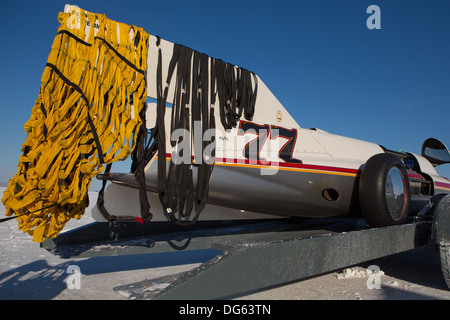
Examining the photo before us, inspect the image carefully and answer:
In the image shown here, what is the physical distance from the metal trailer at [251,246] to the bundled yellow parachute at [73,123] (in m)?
0.75

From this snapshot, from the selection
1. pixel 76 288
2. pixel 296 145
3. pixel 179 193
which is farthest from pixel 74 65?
pixel 296 145

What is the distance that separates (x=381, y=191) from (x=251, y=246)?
1713 mm

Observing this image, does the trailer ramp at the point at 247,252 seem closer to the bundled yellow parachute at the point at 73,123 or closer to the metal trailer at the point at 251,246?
the metal trailer at the point at 251,246

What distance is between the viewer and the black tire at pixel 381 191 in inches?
122

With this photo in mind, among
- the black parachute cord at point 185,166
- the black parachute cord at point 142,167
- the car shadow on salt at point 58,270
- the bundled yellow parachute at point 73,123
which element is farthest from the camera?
the car shadow on salt at point 58,270

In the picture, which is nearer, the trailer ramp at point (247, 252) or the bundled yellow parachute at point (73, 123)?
the trailer ramp at point (247, 252)

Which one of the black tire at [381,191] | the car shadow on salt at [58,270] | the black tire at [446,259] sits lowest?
the car shadow on salt at [58,270]

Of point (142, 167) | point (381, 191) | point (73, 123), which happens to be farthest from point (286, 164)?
point (73, 123)

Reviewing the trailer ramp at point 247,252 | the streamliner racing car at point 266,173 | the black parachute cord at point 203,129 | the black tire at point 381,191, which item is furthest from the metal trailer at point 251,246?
the black parachute cord at point 203,129

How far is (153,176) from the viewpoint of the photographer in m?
2.55

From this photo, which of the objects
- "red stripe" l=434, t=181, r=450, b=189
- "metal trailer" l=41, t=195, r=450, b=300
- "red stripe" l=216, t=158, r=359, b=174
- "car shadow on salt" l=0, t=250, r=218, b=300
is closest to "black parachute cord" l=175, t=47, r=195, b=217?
"red stripe" l=216, t=158, r=359, b=174

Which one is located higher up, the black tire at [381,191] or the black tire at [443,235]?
the black tire at [381,191]
